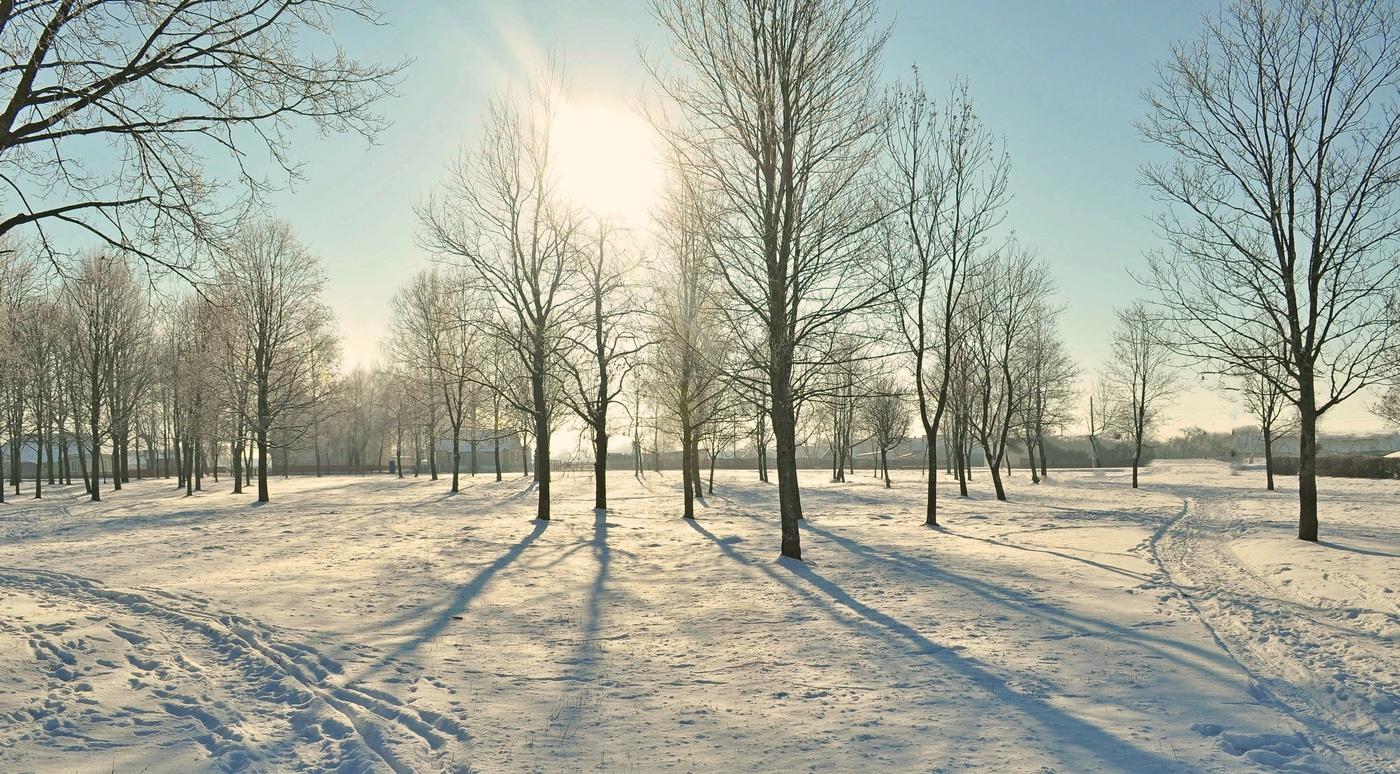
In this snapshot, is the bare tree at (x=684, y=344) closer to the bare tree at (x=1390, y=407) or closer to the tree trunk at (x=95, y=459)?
the tree trunk at (x=95, y=459)

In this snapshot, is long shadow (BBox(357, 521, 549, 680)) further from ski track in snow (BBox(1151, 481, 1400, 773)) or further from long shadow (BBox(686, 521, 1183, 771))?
ski track in snow (BBox(1151, 481, 1400, 773))

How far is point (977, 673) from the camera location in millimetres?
6984

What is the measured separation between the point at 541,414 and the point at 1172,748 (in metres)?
16.6

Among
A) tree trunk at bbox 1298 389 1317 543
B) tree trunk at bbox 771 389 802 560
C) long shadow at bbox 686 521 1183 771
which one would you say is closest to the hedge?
tree trunk at bbox 1298 389 1317 543

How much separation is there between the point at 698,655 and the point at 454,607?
3987 mm

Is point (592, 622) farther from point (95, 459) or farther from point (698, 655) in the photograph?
point (95, 459)

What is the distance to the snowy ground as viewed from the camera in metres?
5.24

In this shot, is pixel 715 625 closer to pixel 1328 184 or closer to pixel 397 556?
pixel 397 556

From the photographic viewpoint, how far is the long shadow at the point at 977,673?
5.04 m

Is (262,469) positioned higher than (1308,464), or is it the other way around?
(1308,464)

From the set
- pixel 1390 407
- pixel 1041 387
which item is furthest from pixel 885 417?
pixel 1390 407

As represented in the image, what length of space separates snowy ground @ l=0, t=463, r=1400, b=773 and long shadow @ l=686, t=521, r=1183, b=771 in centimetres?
4

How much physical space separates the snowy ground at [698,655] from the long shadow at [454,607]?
0.23 ft

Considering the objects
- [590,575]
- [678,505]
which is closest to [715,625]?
[590,575]
